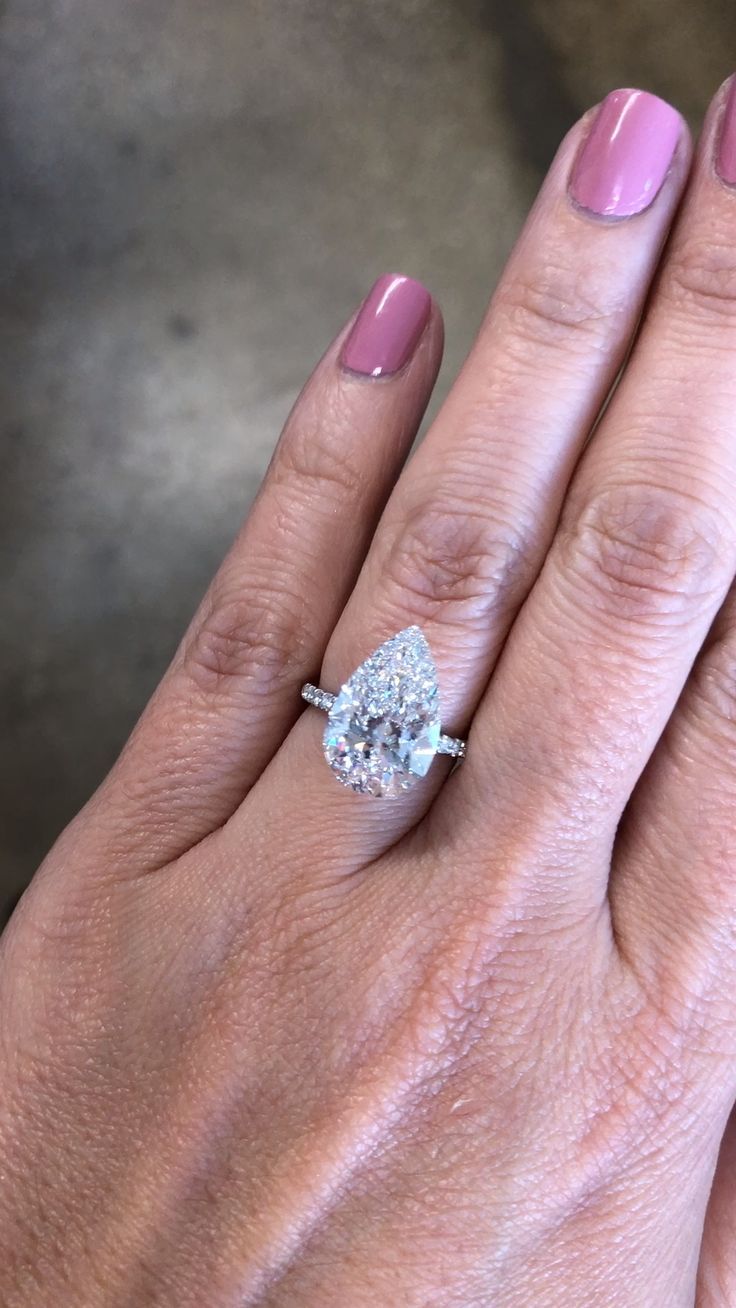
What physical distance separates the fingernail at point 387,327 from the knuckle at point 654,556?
0.17m

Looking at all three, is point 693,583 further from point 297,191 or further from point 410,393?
point 297,191

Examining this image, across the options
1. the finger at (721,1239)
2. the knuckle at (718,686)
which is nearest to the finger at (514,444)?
the knuckle at (718,686)

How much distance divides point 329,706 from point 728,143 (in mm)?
379

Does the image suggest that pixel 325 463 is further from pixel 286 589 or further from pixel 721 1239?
pixel 721 1239

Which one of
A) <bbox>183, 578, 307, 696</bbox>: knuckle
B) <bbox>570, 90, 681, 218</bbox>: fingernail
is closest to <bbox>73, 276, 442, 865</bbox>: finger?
<bbox>183, 578, 307, 696</bbox>: knuckle

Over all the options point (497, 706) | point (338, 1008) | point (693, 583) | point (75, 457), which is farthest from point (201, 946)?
point (75, 457)

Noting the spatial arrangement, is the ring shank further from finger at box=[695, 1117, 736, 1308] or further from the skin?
finger at box=[695, 1117, 736, 1308]

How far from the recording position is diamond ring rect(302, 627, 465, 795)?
1.74ft

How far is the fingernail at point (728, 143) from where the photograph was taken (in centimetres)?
54

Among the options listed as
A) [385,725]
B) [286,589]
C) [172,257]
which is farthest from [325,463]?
[172,257]

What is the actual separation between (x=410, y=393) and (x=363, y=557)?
0.35 ft

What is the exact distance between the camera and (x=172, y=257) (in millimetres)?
953

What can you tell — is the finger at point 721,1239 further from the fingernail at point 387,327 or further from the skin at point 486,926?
the fingernail at point 387,327

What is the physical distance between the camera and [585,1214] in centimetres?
51
